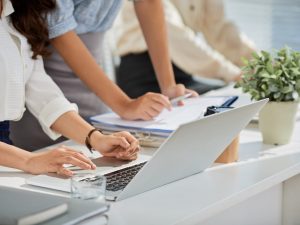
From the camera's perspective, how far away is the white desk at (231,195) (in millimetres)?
1386

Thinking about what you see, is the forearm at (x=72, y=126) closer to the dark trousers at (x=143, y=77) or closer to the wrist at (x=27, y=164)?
the wrist at (x=27, y=164)

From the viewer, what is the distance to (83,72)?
204 cm

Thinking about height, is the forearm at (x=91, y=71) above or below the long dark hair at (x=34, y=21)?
below

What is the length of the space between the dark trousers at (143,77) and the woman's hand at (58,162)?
6.70 feet

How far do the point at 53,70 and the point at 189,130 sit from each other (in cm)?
93

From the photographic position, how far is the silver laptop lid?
1.41m

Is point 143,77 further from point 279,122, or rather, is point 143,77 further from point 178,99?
point 279,122

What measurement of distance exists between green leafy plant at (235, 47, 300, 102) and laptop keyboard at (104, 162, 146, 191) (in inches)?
17.9

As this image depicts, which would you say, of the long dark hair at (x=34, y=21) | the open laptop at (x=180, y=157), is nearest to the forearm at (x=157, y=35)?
the long dark hair at (x=34, y=21)

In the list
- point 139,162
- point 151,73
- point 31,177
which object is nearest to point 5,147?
point 31,177

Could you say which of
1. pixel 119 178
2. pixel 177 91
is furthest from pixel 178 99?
pixel 119 178

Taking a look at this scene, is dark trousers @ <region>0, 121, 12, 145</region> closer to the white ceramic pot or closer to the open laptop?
the open laptop

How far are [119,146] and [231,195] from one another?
35cm

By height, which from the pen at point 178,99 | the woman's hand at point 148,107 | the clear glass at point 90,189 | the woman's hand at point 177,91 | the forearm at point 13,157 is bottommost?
the woman's hand at point 177,91
